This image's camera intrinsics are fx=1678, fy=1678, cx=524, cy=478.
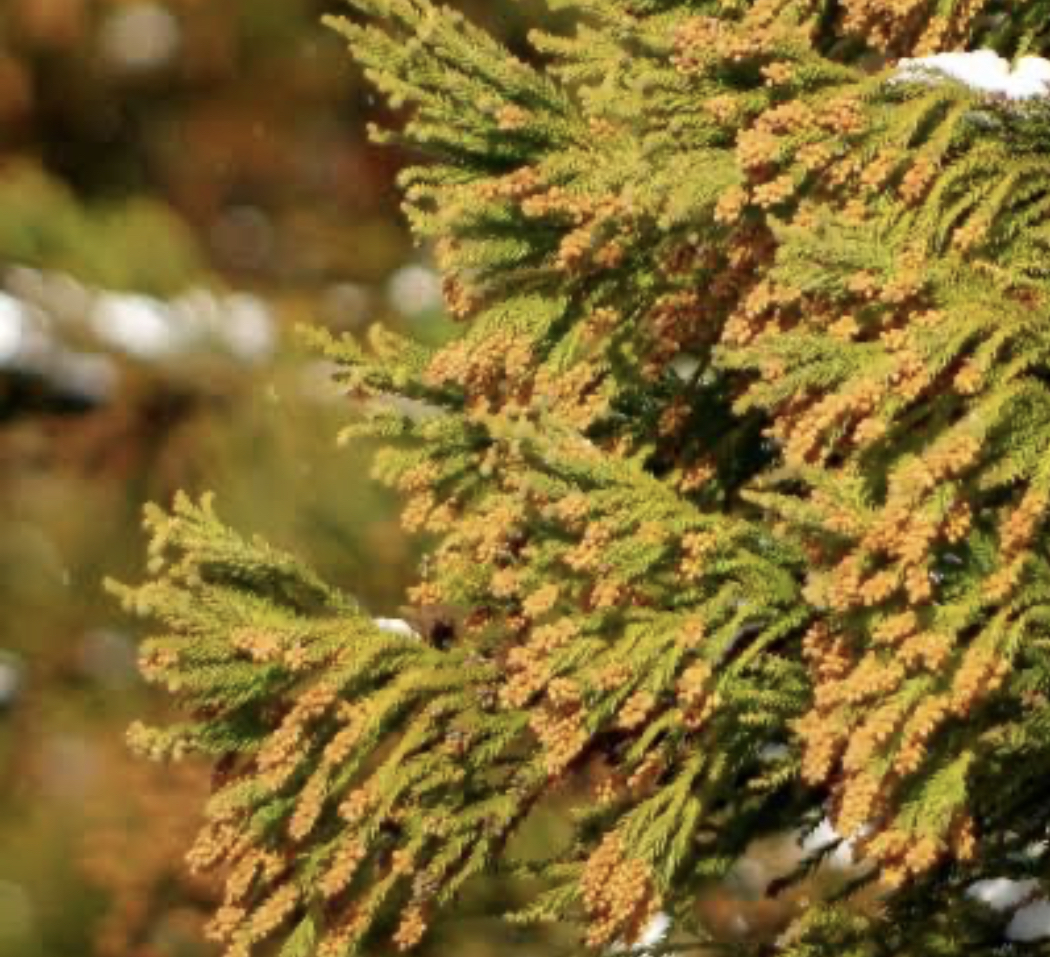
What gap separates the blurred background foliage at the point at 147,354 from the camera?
16.1 ft

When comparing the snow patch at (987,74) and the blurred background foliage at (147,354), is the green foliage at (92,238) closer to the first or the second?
the blurred background foliage at (147,354)

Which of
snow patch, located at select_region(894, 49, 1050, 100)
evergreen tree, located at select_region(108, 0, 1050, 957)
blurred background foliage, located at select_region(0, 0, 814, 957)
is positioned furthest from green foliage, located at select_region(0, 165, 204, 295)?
snow patch, located at select_region(894, 49, 1050, 100)

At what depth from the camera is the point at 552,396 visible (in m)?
2.98


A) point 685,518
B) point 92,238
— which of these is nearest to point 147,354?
point 92,238

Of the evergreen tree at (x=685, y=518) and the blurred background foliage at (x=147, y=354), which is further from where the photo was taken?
the blurred background foliage at (x=147, y=354)

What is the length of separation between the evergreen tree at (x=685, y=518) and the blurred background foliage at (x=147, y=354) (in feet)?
5.70

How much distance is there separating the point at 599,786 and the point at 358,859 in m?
0.45

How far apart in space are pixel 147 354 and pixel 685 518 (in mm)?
3556

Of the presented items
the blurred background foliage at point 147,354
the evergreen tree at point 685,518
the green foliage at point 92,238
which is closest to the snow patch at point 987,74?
the evergreen tree at point 685,518

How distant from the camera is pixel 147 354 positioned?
19.1ft

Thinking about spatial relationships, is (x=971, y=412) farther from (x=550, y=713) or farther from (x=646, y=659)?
(x=550, y=713)

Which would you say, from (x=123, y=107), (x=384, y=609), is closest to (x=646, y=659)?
(x=384, y=609)

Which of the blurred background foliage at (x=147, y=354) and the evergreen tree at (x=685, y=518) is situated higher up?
the blurred background foliage at (x=147, y=354)

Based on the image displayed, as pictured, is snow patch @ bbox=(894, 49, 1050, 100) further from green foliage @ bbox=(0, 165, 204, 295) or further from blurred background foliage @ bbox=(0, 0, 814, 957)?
green foliage @ bbox=(0, 165, 204, 295)
